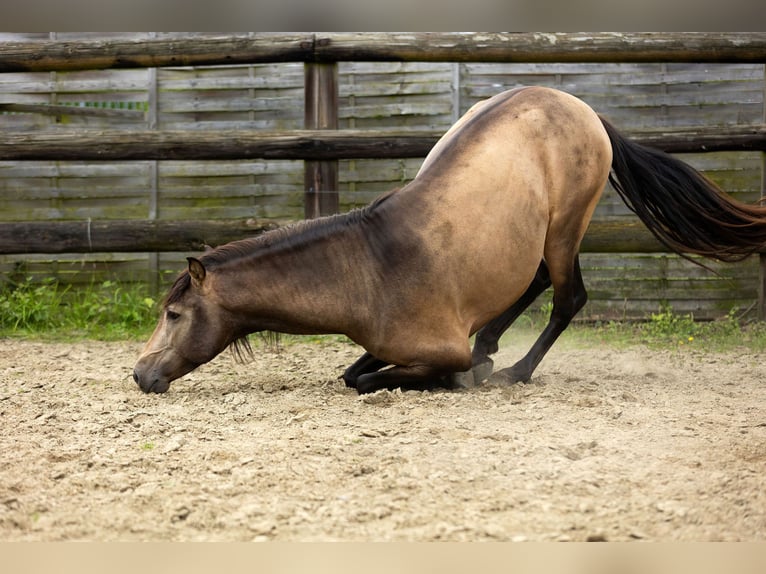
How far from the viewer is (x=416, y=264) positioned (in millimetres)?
3256

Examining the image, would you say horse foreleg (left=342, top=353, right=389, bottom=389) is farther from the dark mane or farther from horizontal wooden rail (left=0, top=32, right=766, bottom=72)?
horizontal wooden rail (left=0, top=32, right=766, bottom=72)

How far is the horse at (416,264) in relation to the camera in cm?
327

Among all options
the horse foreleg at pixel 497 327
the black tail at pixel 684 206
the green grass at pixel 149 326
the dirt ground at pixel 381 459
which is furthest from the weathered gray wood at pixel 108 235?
the black tail at pixel 684 206

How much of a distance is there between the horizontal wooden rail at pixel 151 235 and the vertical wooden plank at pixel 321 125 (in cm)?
44

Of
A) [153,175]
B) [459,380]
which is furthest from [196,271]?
[153,175]

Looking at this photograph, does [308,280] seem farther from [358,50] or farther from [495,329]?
[358,50]

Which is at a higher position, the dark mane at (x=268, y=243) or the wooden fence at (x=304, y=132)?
the wooden fence at (x=304, y=132)

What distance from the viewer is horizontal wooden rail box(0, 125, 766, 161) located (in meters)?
4.98

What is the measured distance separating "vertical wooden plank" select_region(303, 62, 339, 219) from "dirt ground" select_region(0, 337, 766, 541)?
1.54 m

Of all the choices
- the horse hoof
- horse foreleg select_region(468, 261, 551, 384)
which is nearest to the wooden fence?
horse foreleg select_region(468, 261, 551, 384)

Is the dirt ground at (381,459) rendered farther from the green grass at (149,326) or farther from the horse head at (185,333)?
the green grass at (149,326)

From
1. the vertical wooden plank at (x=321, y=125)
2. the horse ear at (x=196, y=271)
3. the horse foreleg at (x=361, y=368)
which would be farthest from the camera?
the vertical wooden plank at (x=321, y=125)

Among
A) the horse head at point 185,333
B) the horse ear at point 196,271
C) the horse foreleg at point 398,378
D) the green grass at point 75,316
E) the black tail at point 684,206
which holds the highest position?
the black tail at point 684,206

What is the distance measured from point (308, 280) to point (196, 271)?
470mm
